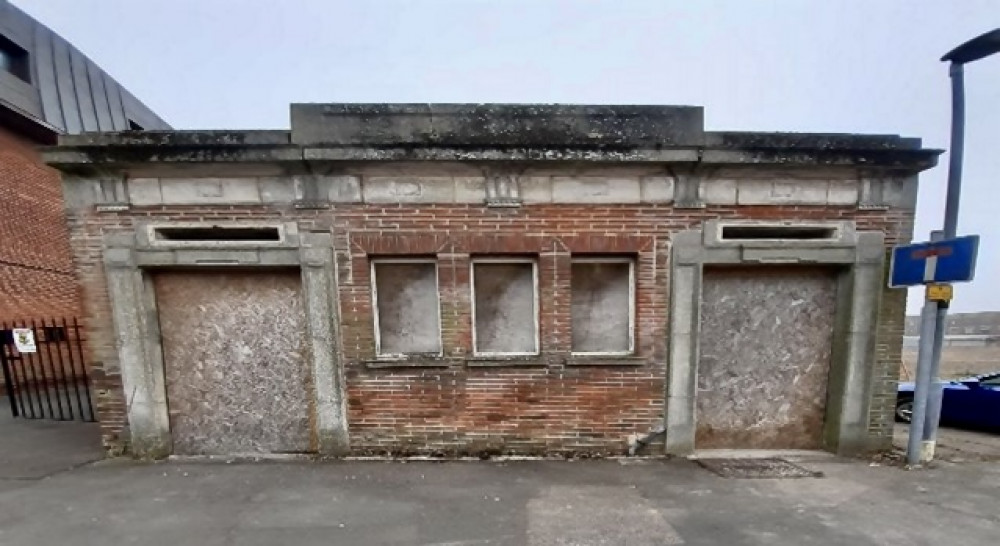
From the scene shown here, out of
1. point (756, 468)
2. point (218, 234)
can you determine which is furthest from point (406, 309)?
point (756, 468)

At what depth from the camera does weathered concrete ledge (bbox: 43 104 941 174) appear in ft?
15.2

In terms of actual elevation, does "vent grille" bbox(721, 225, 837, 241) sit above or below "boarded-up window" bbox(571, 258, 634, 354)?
above

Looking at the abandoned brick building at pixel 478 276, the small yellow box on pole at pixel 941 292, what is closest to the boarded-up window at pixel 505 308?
the abandoned brick building at pixel 478 276

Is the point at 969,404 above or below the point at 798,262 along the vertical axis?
below

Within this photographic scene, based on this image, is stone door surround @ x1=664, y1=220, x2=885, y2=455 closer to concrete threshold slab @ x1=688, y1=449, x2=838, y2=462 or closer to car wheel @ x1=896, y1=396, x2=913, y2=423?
concrete threshold slab @ x1=688, y1=449, x2=838, y2=462

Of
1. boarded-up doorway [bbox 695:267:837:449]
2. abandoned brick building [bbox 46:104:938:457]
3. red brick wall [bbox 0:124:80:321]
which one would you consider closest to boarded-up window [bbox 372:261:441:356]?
abandoned brick building [bbox 46:104:938:457]

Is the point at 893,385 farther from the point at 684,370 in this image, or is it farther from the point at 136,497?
the point at 136,497

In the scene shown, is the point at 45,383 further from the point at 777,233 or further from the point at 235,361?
the point at 777,233

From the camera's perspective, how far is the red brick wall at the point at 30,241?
9508 millimetres

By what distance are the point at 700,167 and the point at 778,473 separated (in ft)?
11.7

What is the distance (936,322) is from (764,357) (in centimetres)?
187

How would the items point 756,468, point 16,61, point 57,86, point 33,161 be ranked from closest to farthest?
1. point 756,468
2. point 33,161
3. point 16,61
4. point 57,86

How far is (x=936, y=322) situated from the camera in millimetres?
4824

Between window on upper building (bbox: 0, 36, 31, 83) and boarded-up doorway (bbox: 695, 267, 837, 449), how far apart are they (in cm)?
1724
